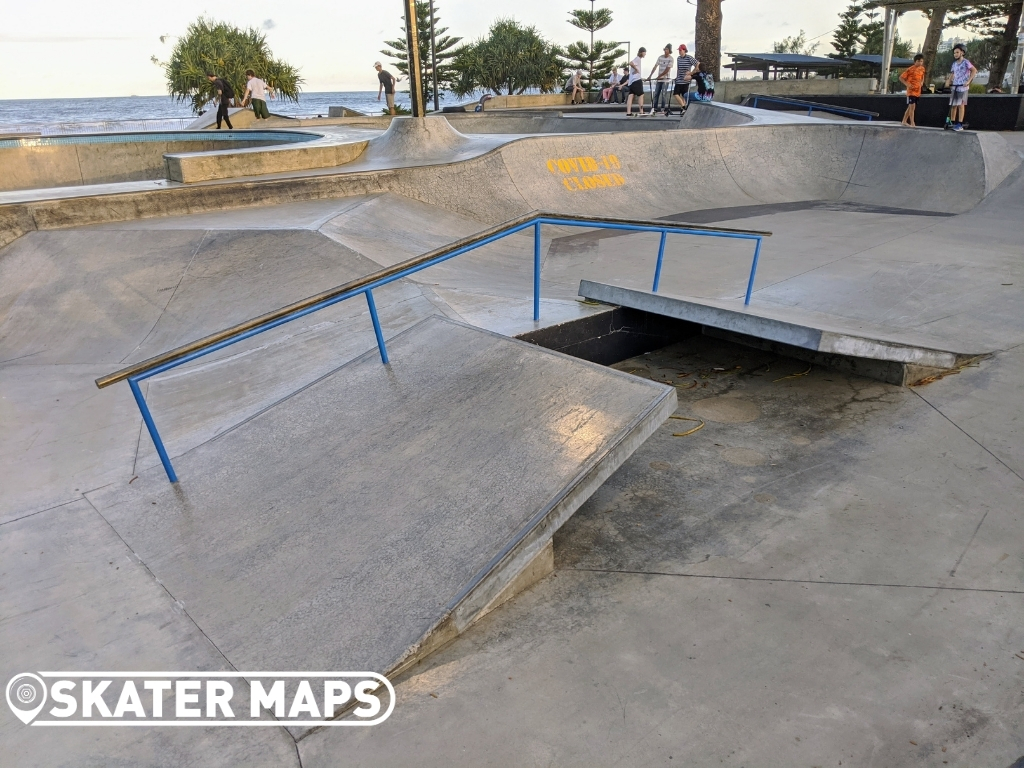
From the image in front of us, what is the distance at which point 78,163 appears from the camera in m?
14.0

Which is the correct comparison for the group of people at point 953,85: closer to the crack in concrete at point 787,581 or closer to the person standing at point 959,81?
the person standing at point 959,81

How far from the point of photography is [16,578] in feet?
10.5

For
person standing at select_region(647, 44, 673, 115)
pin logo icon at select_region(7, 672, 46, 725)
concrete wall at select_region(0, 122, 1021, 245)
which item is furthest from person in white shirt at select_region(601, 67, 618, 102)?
pin logo icon at select_region(7, 672, 46, 725)

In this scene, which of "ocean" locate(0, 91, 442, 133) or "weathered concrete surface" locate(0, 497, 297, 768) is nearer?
"weathered concrete surface" locate(0, 497, 297, 768)

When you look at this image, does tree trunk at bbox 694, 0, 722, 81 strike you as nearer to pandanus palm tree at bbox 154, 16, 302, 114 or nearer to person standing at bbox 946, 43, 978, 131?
person standing at bbox 946, 43, 978, 131

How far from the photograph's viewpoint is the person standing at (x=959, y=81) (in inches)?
495

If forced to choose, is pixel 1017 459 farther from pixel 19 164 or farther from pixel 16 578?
pixel 19 164

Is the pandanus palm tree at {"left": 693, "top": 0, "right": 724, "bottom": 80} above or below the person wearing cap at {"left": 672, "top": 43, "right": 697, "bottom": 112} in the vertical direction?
above

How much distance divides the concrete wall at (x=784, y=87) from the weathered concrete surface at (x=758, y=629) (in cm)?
2322

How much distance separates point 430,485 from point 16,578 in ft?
6.11

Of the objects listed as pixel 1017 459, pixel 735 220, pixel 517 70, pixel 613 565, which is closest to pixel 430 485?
pixel 613 565

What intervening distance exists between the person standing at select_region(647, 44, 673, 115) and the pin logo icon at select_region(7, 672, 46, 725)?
1780cm

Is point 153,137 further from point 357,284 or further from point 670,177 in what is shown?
point 357,284

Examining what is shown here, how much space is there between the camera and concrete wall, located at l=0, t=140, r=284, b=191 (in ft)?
43.8
